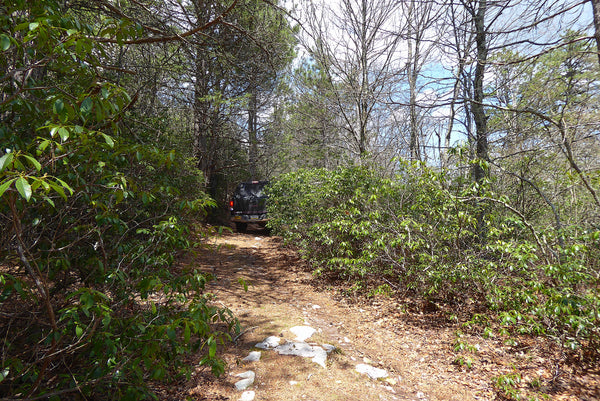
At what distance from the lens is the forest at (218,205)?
198 centimetres

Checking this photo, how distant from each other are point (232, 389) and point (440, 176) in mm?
3750

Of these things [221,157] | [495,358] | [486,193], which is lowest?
[495,358]

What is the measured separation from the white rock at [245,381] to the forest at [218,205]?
1.41 ft

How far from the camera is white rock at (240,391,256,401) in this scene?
276cm

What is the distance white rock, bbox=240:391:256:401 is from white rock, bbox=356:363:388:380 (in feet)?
3.78

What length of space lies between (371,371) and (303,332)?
3.44 feet

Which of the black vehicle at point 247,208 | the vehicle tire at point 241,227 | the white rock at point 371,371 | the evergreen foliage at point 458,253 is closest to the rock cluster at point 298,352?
the white rock at point 371,371

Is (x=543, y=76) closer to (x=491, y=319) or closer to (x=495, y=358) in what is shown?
(x=491, y=319)

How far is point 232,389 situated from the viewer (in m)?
2.90

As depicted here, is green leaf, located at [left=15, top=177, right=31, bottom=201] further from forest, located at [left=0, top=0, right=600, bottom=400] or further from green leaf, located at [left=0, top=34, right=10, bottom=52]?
green leaf, located at [left=0, top=34, right=10, bottom=52]

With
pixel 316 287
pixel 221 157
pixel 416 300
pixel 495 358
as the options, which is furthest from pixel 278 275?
pixel 221 157

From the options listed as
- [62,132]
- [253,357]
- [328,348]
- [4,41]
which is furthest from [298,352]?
[4,41]

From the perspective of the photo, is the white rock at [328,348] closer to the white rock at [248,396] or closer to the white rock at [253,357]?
the white rock at [253,357]

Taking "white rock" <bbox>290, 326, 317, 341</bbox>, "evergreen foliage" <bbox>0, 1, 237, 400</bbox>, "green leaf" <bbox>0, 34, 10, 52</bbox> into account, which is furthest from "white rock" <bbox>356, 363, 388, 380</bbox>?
"green leaf" <bbox>0, 34, 10, 52</bbox>
